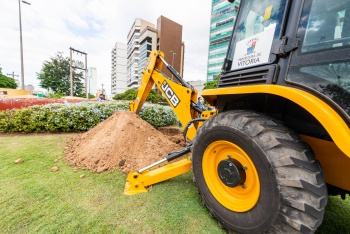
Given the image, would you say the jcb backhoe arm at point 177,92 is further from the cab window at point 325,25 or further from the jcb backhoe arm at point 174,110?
the cab window at point 325,25

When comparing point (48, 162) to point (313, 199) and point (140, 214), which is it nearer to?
point (140, 214)

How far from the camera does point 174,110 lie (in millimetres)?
3203

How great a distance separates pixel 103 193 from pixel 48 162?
1.62m

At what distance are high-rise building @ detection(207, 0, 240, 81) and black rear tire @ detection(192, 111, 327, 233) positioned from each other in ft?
141

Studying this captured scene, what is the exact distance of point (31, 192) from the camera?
211 cm

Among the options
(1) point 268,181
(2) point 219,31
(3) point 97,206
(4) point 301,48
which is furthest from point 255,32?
(2) point 219,31

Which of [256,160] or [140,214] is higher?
[256,160]

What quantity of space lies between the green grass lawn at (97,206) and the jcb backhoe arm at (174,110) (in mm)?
185

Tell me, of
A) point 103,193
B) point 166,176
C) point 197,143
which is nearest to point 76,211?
point 103,193

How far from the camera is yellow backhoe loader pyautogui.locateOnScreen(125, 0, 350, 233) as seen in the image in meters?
1.13

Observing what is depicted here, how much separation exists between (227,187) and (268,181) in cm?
Result: 52

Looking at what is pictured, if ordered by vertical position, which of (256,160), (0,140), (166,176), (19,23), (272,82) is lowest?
(0,140)

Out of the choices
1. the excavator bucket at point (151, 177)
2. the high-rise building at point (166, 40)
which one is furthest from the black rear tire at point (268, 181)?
the high-rise building at point (166, 40)

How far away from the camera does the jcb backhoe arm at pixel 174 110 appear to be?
2.22m
